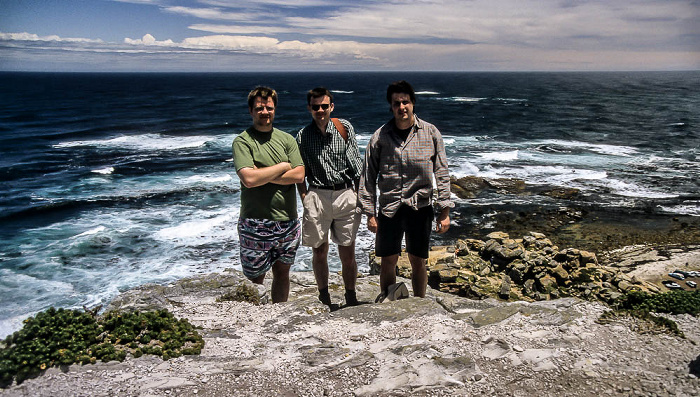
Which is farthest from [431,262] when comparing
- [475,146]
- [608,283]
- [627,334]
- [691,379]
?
[475,146]

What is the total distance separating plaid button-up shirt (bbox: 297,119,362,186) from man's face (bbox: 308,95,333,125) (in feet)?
0.54

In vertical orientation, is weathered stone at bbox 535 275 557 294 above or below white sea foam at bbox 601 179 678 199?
above

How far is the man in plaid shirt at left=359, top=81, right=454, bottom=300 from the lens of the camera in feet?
17.1

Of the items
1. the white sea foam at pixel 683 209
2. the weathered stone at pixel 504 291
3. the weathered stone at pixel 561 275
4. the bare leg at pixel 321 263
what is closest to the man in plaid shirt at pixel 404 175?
the bare leg at pixel 321 263

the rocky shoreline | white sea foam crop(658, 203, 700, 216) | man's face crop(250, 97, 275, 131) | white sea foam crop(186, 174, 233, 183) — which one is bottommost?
white sea foam crop(658, 203, 700, 216)

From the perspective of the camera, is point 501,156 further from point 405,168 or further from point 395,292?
point 405,168

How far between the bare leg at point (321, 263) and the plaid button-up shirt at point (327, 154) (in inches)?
35.9

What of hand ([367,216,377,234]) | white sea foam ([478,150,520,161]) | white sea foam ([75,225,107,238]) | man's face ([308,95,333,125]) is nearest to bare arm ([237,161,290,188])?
man's face ([308,95,333,125])

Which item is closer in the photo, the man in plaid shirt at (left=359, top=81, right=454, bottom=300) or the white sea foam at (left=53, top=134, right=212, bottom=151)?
the man in plaid shirt at (left=359, top=81, right=454, bottom=300)

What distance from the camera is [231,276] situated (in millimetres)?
7242

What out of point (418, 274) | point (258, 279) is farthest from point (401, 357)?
point (258, 279)

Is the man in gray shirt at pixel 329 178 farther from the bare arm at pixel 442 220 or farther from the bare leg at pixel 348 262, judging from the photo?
the bare arm at pixel 442 220

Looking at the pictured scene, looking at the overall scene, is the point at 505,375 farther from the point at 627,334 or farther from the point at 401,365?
the point at 627,334

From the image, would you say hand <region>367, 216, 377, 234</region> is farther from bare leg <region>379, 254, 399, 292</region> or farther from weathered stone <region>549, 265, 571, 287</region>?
weathered stone <region>549, 265, 571, 287</region>
